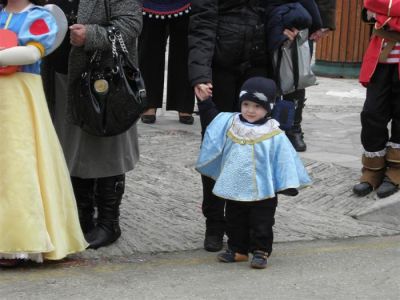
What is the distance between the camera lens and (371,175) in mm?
6281

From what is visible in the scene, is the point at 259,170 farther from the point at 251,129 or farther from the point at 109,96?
the point at 109,96

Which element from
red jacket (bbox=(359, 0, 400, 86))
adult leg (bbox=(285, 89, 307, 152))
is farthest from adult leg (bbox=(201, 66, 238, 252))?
adult leg (bbox=(285, 89, 307, 152))

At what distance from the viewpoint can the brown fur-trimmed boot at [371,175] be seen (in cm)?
624

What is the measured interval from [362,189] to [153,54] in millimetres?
2760

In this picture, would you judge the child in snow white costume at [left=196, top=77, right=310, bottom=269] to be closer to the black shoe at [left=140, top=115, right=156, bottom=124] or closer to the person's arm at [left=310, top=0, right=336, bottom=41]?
the person's arm at [left=310, top=0, right=336, bottom=41]

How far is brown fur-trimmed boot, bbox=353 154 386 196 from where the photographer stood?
6238 millimetres

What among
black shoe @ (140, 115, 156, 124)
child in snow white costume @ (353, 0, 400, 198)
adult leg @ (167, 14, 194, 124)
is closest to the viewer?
child in snow white costume @ (353, 0, 400, 198)

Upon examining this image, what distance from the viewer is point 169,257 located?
4.94 m

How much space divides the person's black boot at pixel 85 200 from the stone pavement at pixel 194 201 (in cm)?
22

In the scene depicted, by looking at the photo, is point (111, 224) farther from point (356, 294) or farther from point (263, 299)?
point (356, 294)

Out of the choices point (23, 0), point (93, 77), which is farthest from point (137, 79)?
point (23, 0)

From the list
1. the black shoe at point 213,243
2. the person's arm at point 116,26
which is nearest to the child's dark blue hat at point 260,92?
the person's arm at point 116,26

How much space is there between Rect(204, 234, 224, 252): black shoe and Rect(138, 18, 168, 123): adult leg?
3.29 m

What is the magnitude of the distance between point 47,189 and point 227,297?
1101 millimetres
